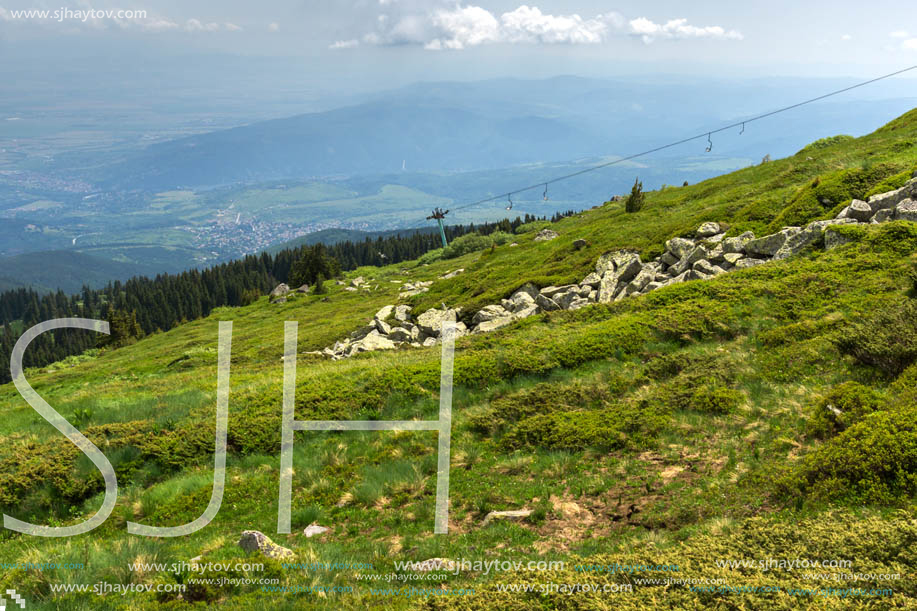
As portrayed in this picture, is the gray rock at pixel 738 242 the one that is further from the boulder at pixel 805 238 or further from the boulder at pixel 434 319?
the boulder at pixel 434 319

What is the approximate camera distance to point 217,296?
16788cm

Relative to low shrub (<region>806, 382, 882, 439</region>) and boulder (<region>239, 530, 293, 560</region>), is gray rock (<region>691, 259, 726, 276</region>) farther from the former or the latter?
boulder (<region>239, 530, 293, 560</region>)

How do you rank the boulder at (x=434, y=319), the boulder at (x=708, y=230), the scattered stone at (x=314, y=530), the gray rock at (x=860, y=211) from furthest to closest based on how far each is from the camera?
the boulder at (x=434, y=319)
the boulder at (x=708, y=230)
the gray rock at (x=860, y=211)
the scattered stone at (x=314, y=530)

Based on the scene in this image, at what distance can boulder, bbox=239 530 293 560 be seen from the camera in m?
8.02

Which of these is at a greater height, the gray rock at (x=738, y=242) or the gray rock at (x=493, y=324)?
the gray rock at (x=738, y=242)

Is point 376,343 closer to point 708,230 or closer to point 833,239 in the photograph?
point 708,230

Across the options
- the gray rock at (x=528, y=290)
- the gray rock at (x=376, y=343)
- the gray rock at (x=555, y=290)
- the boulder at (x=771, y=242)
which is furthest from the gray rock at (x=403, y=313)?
the boulder at (x=771, y=242)

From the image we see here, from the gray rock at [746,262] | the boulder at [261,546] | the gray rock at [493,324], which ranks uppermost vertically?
the gray rock at [746,262]

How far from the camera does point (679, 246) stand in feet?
88.7

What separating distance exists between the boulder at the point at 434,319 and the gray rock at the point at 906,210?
68.2 feet

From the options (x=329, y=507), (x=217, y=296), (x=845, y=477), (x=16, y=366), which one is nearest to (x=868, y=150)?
(x=845, y=477)

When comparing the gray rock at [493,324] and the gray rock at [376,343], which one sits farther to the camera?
the gray rock at [376,343]

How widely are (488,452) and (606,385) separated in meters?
4.10

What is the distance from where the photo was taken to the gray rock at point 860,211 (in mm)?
21031
